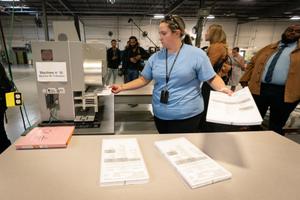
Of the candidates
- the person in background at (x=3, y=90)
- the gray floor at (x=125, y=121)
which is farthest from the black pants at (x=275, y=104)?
→ the person in background at (x=3, y=90)

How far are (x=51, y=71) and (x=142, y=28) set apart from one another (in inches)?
419

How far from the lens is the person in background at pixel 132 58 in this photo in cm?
420

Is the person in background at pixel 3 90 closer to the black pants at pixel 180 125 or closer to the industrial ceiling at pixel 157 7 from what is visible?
the black pants at pixel 180 125

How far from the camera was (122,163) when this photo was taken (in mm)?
793

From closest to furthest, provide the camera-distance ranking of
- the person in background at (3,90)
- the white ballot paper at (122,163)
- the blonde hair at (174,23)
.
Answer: the white ballot paper at (122,163), the blonde hair at (174,23), the person in background at (3,90)

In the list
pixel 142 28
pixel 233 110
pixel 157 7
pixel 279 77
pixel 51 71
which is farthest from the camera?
pixel 142 28

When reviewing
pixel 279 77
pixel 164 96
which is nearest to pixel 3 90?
pixel 164 96

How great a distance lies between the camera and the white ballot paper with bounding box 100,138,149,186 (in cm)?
70

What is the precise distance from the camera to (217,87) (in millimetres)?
1293

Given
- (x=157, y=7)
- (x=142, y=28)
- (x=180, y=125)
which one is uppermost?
(x=157, y=7)

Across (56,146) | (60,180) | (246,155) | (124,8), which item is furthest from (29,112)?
(124,8)

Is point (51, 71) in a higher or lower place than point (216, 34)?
lower

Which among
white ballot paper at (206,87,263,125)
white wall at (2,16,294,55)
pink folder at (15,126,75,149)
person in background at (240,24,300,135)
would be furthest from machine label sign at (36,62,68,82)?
white wall at (2,16,294,55)

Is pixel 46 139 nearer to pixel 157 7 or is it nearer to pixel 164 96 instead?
pixel 164 96
